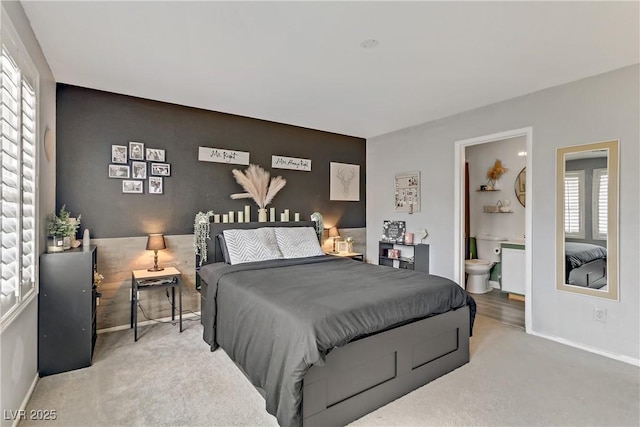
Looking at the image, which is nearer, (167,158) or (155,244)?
(155,244)

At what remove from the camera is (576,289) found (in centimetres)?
310

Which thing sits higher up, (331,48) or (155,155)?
(331,48)

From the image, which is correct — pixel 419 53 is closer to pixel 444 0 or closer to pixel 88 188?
pixel 444 0

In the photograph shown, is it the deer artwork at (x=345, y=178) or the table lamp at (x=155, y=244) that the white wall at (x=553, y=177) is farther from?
the table lamp at (x=155, y=244)

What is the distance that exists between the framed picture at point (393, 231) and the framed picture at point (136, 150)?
351 cm

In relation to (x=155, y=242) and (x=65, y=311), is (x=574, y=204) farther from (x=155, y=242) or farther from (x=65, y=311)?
(x=65, y=311)

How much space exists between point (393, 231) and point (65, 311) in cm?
404

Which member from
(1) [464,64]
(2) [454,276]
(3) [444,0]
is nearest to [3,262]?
(3) [444,0]

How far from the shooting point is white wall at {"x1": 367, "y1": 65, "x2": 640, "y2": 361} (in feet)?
9.15

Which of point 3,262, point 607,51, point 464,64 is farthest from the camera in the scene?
point 464,64

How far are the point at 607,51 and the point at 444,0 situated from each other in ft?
5.33

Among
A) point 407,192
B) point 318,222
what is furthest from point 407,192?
point 318,222

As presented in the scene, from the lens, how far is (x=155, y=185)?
3.72 metres

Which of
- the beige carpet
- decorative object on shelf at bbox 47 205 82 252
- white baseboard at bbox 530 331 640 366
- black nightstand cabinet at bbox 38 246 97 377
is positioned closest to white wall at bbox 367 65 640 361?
white baseboard at bbox 530 331 640 366
